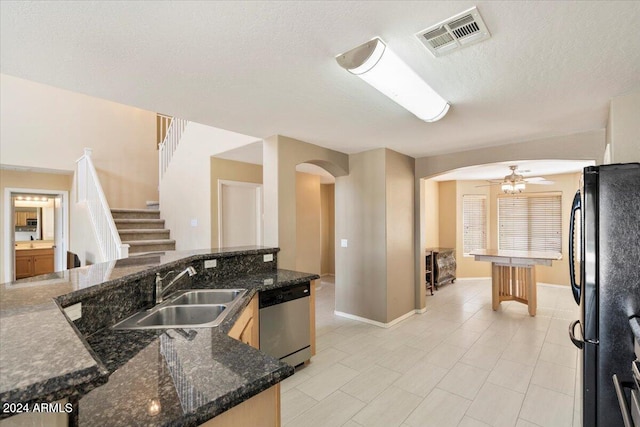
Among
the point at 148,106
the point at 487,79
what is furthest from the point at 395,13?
the point at 148,106

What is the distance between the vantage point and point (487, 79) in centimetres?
208

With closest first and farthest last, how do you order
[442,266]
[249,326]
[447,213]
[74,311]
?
1. [74,311]
2. [249,326]
3. [442,266]
4. [447,213]

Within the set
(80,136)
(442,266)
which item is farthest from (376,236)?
(80,136)

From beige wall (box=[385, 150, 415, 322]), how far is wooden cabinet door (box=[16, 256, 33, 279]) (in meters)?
8.26

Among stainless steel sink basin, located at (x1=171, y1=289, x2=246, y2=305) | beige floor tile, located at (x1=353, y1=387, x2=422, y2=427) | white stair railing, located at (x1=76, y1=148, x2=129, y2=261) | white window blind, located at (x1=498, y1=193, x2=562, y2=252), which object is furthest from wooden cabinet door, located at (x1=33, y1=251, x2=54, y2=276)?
white window blind, located at (x1=498, y1=193, x2=562, y2=252)

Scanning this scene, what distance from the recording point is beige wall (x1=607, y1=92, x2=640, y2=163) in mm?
2240

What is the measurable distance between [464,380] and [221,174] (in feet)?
13.9

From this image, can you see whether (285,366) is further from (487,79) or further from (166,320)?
(487,79)

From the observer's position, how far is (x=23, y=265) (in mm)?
6988

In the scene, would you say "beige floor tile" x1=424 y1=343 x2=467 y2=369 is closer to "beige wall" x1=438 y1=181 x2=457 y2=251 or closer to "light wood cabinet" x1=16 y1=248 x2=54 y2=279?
"beige wall" x1=438 y1=181 x2=457 y2=251

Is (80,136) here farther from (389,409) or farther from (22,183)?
(389,409)

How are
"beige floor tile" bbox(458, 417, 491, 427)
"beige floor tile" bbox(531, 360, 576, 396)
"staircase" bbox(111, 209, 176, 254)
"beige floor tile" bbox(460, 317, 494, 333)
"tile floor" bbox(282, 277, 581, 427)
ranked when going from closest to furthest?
"beige floor tile" bbox(458, 417, 491, 427)
"tile floor" bbox(282, 277, 581, 427)
"beige floor tile" bbox(531, 360, 576, 396)
"beige floor tile" bbox(460, 317, 494, 333)
"staircase" bbox(111, 209, 176, 254)

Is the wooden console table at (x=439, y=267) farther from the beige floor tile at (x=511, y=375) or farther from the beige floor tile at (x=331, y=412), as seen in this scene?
the beige floor tile at (x=331, y=412)

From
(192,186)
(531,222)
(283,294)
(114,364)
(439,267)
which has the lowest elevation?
(439,267)
